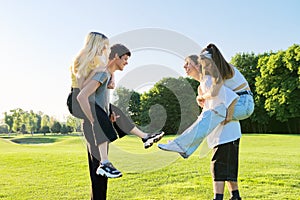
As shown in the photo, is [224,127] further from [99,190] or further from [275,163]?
[275,163]

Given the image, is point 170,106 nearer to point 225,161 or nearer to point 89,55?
point 225,161

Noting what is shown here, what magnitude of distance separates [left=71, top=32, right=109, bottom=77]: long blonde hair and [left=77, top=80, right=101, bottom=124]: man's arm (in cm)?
12

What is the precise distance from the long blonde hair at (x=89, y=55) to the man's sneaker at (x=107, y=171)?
27.0 inches

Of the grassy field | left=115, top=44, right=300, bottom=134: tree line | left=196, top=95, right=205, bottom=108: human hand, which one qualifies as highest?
left=115, top=44, right=300, bottom=134: tree line

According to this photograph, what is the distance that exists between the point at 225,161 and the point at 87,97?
152 centimetres

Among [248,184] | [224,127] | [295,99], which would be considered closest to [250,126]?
[295,99]

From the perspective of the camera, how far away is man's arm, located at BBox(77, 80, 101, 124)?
97.1 inches

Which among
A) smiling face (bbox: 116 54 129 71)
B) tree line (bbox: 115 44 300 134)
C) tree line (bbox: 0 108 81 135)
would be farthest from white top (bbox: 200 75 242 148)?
tree line (bbox: 115 44 300 134)

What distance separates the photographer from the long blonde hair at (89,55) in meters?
2.58

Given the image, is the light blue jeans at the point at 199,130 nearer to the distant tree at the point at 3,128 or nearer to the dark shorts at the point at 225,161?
the dark shorts at the point at 225,161

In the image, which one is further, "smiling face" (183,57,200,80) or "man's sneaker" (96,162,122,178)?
"smiling face" (183,57,200,80)

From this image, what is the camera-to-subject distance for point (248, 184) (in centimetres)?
562

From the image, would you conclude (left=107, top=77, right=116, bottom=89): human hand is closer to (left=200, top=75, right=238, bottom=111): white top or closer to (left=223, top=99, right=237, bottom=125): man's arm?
(left=200, top=75, right=238, bottom=111): white top

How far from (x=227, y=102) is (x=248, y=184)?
9.79 ft
